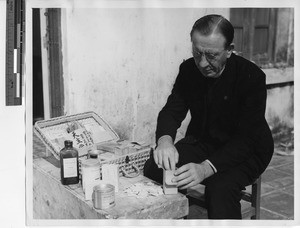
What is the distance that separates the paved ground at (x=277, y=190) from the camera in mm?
2062

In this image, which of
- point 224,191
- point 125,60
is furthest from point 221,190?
point 125,60

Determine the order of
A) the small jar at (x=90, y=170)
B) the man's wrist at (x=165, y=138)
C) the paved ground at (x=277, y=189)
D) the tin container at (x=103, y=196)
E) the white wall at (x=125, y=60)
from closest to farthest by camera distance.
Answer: the tin container at (x=103, y=196) < the small jar at (x=90, y=170) < the man's wrist at (x=165, y=138) < the white wall at (x=125, y=60) < the paved ground at (x=277, y=189)

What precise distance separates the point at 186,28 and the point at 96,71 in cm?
50

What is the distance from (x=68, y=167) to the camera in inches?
65.7

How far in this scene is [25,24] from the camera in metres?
1.74

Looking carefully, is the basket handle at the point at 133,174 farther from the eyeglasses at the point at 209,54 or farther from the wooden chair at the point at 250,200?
the eyeglasses at the point at 209,54

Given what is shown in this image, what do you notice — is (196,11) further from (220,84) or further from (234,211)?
(234,211)

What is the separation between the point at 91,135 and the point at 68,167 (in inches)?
10.8

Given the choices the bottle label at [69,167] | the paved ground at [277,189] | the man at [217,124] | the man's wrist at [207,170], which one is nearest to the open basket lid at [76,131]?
the bottle label at [69,167]

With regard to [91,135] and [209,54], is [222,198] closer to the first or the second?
[209,54]

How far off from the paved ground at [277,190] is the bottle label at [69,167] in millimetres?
237

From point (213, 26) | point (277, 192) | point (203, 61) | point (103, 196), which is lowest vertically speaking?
point (277, 192)

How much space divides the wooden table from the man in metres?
0.10

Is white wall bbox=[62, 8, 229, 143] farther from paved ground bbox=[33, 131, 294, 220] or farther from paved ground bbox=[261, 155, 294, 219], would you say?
paved ground bbox=[261, 155, 294, 219]
